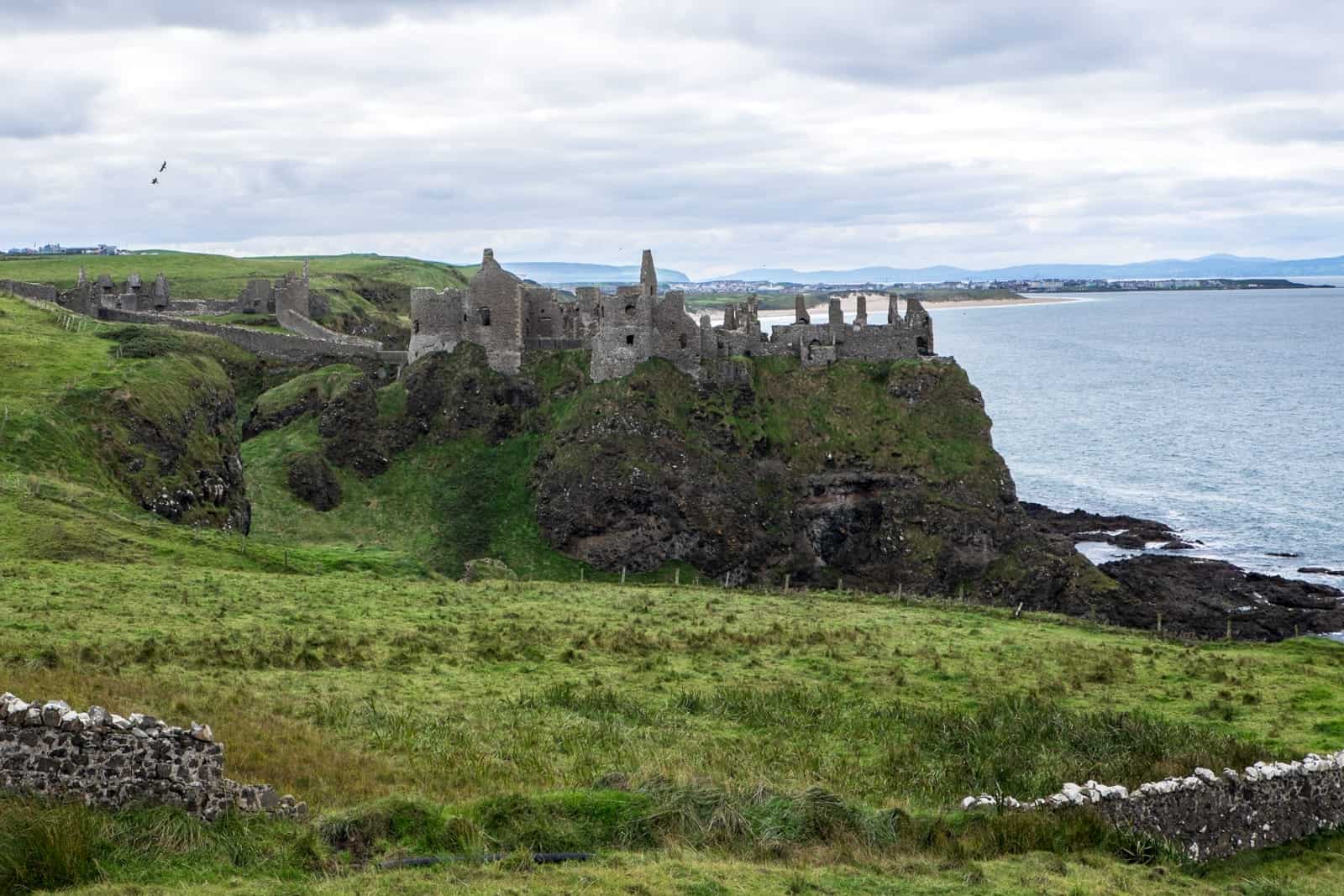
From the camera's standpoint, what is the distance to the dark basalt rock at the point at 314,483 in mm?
79062

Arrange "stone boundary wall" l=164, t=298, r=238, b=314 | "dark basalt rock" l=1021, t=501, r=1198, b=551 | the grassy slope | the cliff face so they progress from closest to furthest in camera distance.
Answer: the cliff face → "dark basalt rock" l=1021, t=501, r=1198, b=551 → "stone boundary wall" l=164, t=298, r=238, b=314 → the grassy slope

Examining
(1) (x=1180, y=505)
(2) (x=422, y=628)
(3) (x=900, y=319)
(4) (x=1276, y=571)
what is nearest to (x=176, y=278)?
(3) (x=900, y=319)

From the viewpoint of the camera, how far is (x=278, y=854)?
17750 millimetres

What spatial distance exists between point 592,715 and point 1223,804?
12.9 meters

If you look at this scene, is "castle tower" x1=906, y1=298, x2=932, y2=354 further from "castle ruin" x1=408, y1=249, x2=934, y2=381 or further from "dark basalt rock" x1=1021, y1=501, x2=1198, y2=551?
"dark basalt rock" x1=1021, y1=501, x2=1198, y2=551

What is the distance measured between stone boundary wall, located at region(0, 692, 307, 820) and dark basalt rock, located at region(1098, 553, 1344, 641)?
59.4m

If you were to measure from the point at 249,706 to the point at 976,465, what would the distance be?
200 ft

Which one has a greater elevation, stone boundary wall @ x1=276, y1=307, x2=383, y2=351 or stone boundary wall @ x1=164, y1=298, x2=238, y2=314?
A: stone boundary wall @ x1=164, y1=298, x2=238, y2=314

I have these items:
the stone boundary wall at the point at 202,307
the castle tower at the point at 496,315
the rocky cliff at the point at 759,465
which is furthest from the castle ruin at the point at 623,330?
the stone boundary wall at the point at 202,307

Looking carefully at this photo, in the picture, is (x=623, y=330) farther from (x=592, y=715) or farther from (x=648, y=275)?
(x=592, y=715)

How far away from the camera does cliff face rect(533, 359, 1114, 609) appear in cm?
7688

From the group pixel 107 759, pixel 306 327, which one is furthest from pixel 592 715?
pixel 306 327

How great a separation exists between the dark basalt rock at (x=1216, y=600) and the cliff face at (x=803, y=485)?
133 inches

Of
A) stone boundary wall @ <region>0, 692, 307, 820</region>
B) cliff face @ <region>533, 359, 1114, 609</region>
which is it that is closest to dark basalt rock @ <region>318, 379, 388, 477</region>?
cliff face @ <region>533, 359, 1114, 609</region>
